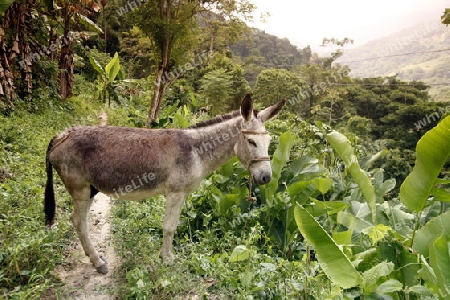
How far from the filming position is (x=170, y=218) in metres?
3.78

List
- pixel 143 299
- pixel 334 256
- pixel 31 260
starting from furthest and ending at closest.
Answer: pixel 31 260 → pixel 143 299 → pixel 334 256

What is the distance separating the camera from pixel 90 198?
12.5ft

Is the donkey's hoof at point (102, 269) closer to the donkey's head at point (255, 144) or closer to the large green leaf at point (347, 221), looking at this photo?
the donkey's head at point (255, 144)

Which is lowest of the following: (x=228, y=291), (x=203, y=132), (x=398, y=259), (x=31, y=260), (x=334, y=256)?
Result: (x=228, y=291)

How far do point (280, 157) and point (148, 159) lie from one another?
6.94 ft

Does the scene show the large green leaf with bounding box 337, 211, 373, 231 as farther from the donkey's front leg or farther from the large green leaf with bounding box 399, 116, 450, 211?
the donkey's front leg

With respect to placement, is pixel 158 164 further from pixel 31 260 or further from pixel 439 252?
pixel 439 252

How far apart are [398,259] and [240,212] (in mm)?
2634

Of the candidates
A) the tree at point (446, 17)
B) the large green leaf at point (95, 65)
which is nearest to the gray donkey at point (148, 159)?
the tree at point (446, 17)

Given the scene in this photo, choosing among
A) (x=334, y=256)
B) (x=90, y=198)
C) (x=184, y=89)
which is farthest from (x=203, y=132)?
(x=184, y=89)

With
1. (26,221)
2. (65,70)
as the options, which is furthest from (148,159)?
(65,70)

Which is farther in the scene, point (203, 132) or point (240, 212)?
point (240, 212)

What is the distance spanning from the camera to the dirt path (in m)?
3.29

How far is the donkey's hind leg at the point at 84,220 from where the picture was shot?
142 inches
